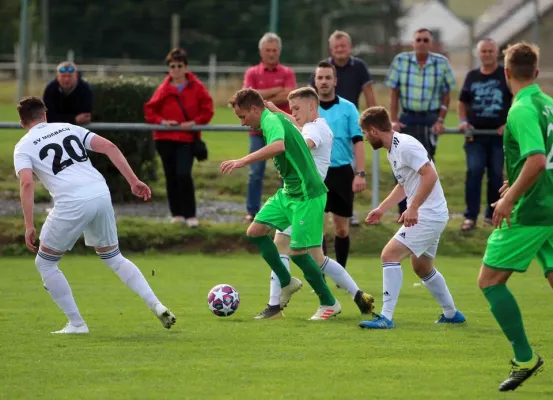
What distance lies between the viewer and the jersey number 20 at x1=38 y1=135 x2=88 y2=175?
922 centimetres

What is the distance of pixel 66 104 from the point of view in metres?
15.3

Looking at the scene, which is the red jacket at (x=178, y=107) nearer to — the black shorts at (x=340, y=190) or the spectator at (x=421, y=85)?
the spectator at (x=421, y=85)

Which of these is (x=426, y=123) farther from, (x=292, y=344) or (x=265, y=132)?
(x=292, y=344)

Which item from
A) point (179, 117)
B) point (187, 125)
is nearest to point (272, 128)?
point (187, 125)

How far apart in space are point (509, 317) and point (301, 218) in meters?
3.18

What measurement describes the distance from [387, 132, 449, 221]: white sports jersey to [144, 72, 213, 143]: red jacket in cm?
641

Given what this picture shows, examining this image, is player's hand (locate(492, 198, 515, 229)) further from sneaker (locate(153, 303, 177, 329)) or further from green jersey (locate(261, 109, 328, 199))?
sneaker (locate(153, 303, 177, 329))

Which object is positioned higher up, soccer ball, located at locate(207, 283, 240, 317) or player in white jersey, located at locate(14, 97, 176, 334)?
player in white jersey, located at locate(14, 97, 176, 334)

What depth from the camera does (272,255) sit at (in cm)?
1033

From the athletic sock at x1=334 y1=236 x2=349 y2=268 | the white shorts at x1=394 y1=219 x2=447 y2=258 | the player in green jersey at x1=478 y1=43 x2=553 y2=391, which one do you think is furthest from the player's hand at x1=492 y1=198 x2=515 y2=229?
the athletic sock at x1=334 y1=236 x2=349 y2=268

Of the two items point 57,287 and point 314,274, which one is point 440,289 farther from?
point 57,287

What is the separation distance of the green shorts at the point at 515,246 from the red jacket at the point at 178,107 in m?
8.93

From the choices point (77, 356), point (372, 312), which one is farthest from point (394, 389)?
point (372, 312)

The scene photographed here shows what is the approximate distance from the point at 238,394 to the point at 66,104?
30.3 ft
